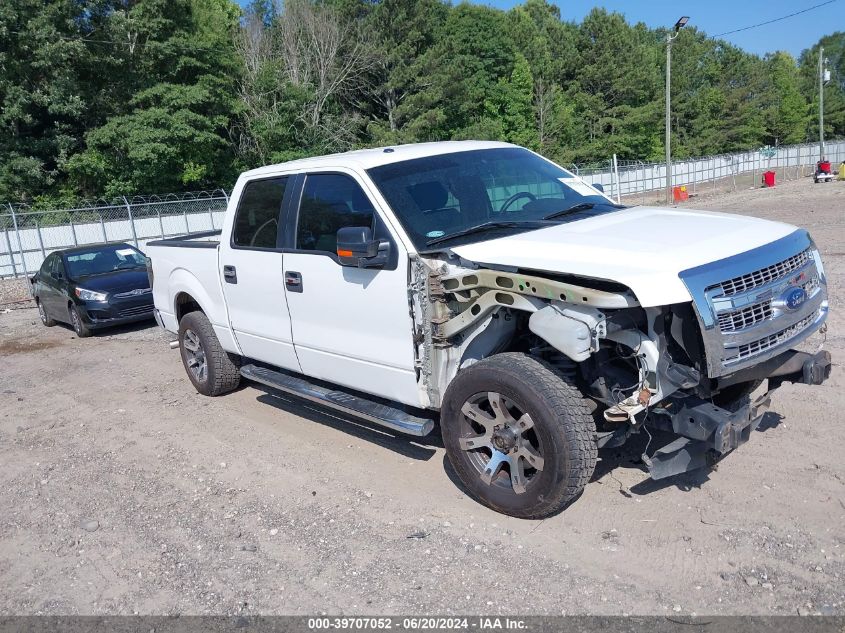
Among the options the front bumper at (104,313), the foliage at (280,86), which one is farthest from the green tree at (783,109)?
the front bumper at (104,313)

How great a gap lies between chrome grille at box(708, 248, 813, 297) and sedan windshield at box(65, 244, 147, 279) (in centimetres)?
1118

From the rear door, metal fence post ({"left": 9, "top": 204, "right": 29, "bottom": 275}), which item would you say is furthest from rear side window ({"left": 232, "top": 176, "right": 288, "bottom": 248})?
metal fence post ({"left": 9, "top": 204, "right": 29, "bottom": 275})

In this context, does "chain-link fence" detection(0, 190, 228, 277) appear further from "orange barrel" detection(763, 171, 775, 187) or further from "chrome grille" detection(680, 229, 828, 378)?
"orange barrel" detection(763, 171, 775, 187)

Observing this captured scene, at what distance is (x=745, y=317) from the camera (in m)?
3.66

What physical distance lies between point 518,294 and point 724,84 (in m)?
94.5

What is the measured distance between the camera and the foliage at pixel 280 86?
Answer: 34.0 meters

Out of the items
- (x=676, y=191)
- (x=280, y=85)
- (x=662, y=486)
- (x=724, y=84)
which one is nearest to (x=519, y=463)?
(x=662, y=486)

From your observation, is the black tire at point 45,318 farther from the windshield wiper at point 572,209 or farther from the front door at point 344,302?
the windshield wiper at point 572,209

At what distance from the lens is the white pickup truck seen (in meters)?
3.68

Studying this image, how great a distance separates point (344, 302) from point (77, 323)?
8.51 metres

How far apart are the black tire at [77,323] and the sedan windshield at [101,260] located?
628 millimetres

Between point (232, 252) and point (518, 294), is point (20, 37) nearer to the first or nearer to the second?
point (232, 252)

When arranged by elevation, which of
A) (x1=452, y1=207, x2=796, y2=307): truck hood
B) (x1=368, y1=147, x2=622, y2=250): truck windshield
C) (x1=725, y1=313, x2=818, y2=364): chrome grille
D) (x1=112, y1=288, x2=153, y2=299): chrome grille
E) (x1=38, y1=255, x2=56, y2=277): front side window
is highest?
(x1=368, y1=147, x2=622, y2=250): truck windshield

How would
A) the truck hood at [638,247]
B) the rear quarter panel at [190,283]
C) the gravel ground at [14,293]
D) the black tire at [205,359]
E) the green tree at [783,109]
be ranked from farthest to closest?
the green tree at [783,109] < the gravel ground at [14,293] < the black tire at [205,359] < the rear quarter panel at [190,283] < the truck hood at [638,247]
